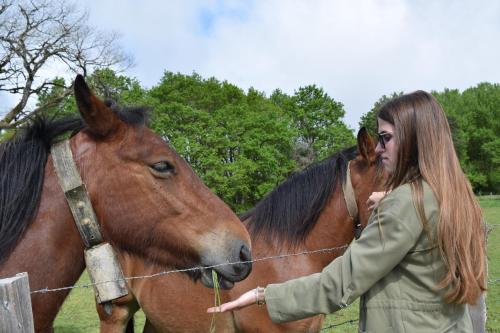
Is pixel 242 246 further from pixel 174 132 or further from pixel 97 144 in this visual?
pixel 174 132

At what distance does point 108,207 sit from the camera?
185 cm

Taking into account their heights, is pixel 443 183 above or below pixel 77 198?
below

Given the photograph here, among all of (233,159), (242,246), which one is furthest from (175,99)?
(242,246)

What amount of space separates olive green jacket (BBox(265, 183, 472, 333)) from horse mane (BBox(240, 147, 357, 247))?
6.15 feet

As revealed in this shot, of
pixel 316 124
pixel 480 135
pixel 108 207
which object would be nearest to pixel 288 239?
pixel 108 207

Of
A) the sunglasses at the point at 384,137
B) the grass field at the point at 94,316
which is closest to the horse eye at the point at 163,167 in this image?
the sunglasses at the point at 384,137

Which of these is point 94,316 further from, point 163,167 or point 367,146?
point 163,167

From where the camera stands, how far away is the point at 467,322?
163cm

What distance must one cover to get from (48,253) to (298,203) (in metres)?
2.16

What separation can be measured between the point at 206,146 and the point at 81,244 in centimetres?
2300

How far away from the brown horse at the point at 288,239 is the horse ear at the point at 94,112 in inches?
74.1

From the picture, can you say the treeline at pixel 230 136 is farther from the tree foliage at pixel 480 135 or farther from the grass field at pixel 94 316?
the tree foliage at pixel 480 135

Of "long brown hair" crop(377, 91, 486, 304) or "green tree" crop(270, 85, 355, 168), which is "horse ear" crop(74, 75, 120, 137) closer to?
"long brown hair" crop(377, 91, 486, 304)

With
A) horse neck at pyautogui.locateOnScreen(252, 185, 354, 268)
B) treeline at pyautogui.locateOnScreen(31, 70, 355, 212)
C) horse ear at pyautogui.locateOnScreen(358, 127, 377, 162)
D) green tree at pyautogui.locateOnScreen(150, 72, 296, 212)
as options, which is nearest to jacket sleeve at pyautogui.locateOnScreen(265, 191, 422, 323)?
horse neck at pyautogui.locateOnScreen(252, 185, 354, 268)
